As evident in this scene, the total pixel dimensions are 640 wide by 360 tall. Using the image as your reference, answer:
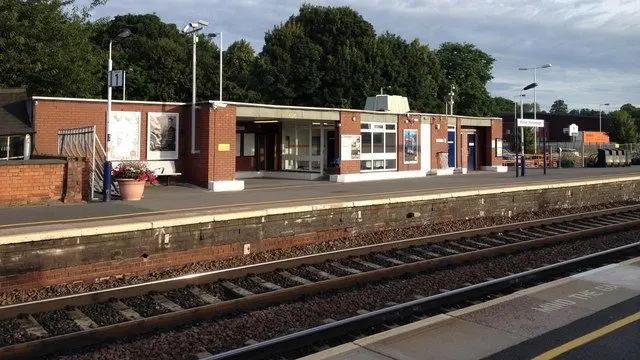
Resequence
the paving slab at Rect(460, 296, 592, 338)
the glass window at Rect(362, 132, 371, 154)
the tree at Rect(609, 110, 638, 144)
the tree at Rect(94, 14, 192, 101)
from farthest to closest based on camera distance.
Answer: the tree at Rect(609, 110, 638, 144) → the tree at Rect(94, 14, 192, 101) → the glass window at Rect(362, 132, 371, 154) → the paving slab at Rect(460, 296, 592, 338)

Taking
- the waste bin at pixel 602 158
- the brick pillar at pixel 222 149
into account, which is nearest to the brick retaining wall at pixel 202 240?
the brick pillar at pixel 222 149

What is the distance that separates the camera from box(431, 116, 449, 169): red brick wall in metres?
28.8

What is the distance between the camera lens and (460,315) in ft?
22.1

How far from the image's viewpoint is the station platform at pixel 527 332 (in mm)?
5492

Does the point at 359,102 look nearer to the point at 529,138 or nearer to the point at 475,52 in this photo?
the point at 475,52

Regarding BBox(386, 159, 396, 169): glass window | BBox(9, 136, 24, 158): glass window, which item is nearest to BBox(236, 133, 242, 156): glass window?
BBox(386, 159, 396, 169): glass window

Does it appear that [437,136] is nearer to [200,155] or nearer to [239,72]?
[200,155]

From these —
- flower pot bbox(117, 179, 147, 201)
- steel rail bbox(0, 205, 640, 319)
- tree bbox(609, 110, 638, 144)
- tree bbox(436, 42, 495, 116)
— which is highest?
tree bbox(436, 42, 495, 116)

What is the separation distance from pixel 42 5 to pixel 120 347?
21322 mm

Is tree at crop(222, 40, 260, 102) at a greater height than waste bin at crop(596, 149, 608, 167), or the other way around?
tree at crop(222, 40, 260, 102)

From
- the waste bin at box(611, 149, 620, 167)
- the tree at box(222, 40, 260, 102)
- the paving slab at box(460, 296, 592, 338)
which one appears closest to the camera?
the paving slab at box(460, 296, 592, 338)

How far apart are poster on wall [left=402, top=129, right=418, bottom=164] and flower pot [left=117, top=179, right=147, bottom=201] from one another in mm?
14668

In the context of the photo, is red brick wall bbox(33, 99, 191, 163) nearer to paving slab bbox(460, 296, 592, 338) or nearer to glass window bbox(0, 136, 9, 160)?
glass window bbox(0, 136, 9, 160)

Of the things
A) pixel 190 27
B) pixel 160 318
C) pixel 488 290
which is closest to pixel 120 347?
pixel 160 318
